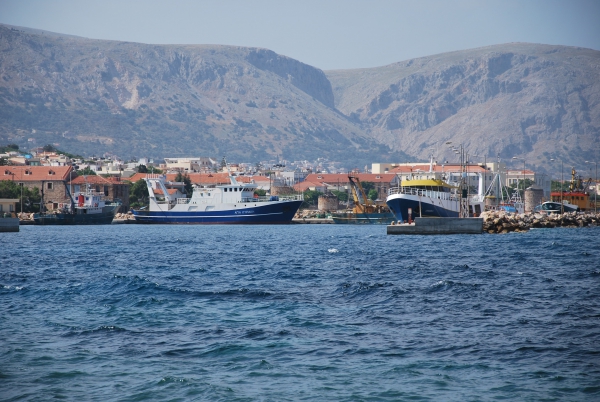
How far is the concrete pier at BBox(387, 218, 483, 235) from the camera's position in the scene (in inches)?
1893

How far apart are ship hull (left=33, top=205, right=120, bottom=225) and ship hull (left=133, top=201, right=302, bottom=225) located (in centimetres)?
587

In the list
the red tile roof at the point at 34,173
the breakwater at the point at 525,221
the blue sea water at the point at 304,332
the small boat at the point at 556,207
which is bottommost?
the blue sea water at the point at 304,332

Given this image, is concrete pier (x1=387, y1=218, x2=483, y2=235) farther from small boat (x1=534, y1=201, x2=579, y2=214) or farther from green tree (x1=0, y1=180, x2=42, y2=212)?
green tree (x1=0, y1=180, x2=42, y2=212)

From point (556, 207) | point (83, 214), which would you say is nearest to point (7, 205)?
point (83, 214)

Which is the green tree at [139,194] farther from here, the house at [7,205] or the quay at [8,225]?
the quay at [8,225]

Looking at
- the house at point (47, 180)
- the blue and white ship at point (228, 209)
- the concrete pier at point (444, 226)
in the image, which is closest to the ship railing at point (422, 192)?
the concrete pier at point (444, 226)

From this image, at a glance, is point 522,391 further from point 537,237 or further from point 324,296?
point 537,237

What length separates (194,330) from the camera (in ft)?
53.9

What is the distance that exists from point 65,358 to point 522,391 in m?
8.10

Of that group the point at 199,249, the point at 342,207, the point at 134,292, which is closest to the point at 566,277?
the point at 134,292

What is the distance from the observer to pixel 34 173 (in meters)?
108

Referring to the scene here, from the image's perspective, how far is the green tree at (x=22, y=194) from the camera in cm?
9681

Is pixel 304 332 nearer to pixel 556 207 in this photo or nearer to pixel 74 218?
pixel 556 207

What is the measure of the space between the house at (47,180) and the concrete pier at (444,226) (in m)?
67.3
